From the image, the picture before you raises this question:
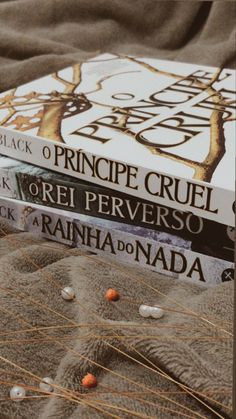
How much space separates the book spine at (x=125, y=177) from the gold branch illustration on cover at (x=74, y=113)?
11 mm

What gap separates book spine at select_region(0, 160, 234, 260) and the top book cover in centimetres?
1

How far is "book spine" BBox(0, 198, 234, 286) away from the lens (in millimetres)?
556

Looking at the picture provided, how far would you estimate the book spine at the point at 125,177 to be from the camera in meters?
0.50

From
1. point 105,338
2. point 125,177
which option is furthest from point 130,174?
point 105,338

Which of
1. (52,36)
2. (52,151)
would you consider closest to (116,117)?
(52,151)

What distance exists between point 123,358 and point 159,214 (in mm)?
129

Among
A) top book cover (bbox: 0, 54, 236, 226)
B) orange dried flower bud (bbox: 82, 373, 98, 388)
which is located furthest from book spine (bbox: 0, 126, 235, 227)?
orange dried flower bud (bbox: 82, 373, 98, 388)

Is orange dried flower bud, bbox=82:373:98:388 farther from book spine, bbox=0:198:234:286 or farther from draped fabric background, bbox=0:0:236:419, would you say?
book spine, bbox=0:198:234:286

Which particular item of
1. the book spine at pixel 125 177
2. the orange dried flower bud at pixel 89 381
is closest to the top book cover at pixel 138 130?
the book spine at pixel 125 177

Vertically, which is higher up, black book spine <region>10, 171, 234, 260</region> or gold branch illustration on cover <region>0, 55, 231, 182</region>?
gold branch illustration on cover <region>0, 55, 231, 182</region>

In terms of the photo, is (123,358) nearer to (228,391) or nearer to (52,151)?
(228,391)

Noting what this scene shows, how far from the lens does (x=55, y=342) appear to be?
20.1 inches

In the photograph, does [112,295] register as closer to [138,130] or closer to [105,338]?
[105,338]

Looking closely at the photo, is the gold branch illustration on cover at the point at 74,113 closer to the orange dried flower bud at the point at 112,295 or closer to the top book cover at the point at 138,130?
the top book cover at the point at 138,130
